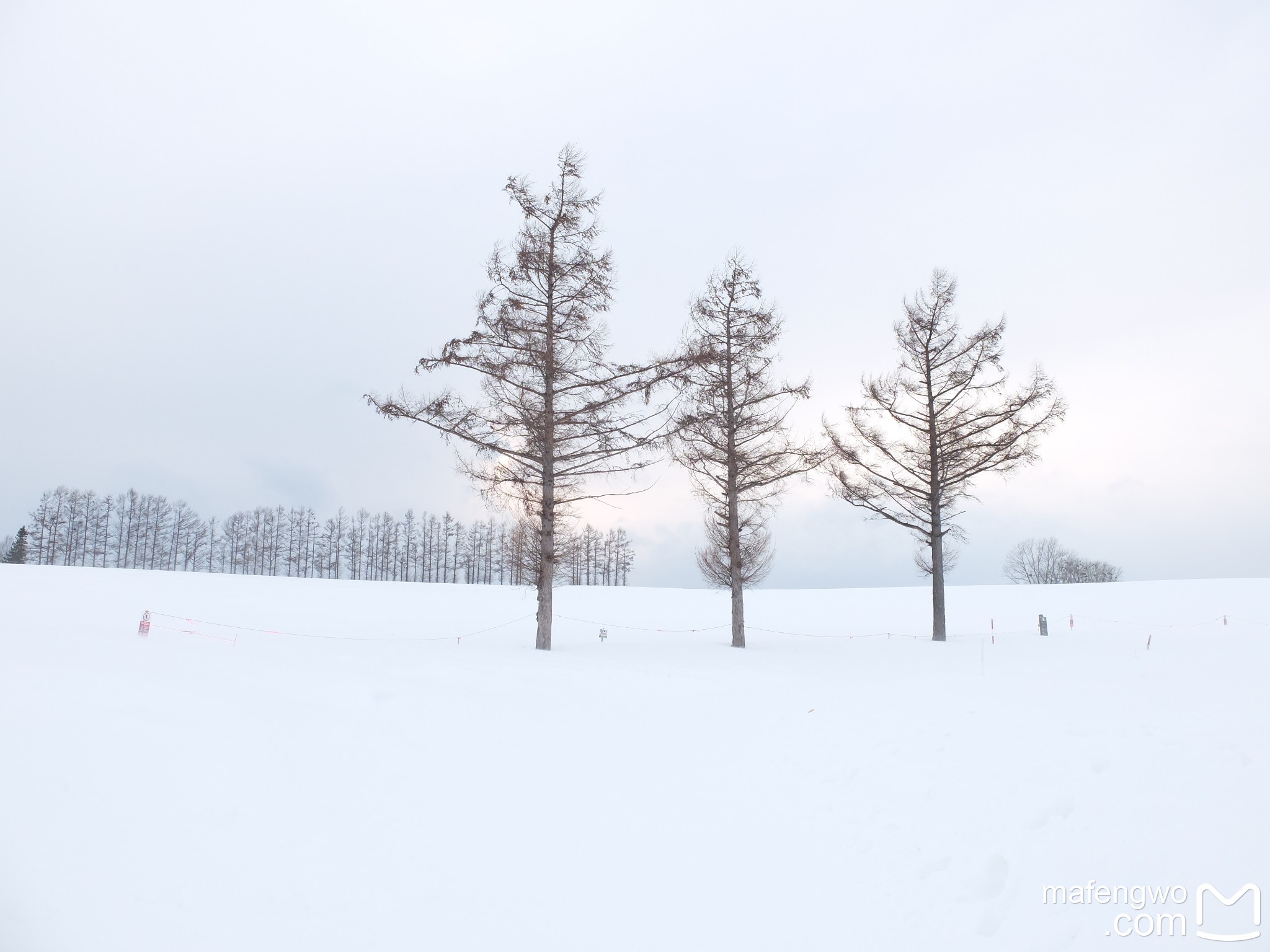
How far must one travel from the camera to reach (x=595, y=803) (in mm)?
6969

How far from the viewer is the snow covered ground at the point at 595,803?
15.9ft

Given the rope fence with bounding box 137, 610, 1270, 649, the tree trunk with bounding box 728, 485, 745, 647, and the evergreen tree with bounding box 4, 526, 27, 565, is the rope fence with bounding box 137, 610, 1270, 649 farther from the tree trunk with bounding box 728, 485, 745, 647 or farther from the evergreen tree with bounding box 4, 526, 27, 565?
the evergreen tree with bounding box 4, 526, 27, 565

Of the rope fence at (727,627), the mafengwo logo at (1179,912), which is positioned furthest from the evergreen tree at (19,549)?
the mafengwo logo at (1179,912)

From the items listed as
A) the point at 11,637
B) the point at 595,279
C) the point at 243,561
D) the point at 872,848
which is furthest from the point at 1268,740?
the point at 243,561

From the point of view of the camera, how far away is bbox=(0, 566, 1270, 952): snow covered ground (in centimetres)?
484

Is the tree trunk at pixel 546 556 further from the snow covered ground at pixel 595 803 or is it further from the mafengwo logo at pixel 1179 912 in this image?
the mafengwo logo at pixel 1179 912

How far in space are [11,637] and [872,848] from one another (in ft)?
47.5

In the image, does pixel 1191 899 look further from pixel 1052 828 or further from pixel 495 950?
pixel 495 950

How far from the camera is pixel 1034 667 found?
12.0 m

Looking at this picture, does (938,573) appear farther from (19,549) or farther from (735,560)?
(19,549)

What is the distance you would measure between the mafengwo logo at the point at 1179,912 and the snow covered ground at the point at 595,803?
0.03 m

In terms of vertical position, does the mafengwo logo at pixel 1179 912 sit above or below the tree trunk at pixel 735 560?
below

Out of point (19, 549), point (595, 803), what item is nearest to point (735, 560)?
point (595, 803)

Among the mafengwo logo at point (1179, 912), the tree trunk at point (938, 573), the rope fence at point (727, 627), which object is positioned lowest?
the rope fence at point (727, 627)
